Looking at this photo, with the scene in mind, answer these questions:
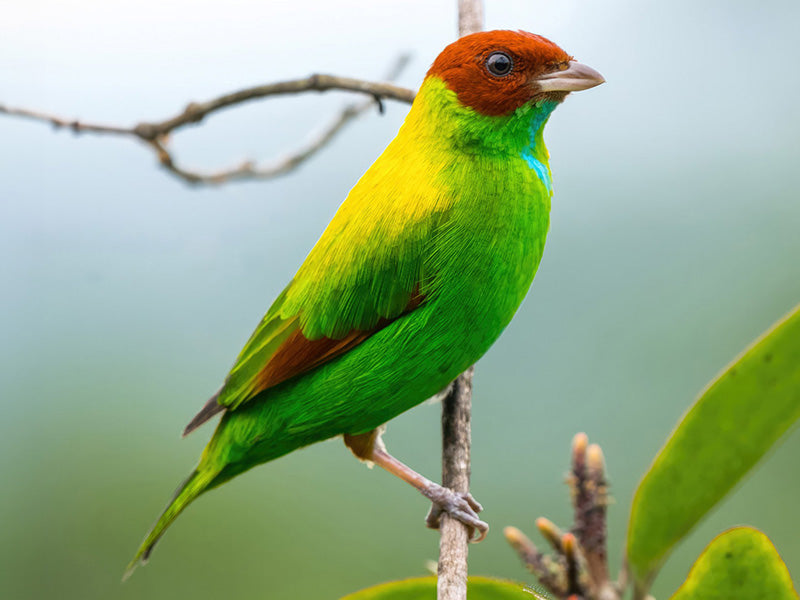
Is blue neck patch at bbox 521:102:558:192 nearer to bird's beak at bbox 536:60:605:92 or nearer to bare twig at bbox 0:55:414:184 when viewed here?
bird's beak at bbox 536:60:605:92

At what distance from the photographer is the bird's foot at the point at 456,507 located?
2279 millimetres

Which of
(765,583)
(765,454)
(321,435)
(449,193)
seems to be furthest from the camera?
(321,435)

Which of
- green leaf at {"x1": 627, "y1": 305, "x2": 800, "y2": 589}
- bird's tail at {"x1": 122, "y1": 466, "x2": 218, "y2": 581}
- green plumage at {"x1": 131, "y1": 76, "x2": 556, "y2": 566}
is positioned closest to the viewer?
green leaf at {"x1": 627, "y1": 305, "x2": 800, "y2": 589}

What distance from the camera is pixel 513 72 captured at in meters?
2.27

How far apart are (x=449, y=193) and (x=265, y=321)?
727 mm

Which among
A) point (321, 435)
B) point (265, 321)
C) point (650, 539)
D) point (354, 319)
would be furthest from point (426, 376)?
point (650, 539)

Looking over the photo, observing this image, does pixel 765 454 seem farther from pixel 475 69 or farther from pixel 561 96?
pixel 475 69

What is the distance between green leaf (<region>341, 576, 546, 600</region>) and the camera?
5.48ft

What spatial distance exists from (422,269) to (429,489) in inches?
28.3

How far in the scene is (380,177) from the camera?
2340mm

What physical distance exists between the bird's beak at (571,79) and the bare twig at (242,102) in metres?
0.59

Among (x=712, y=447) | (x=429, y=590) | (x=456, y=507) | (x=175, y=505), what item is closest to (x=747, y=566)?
(x=712, y=447)

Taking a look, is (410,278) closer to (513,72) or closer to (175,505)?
(513,72)

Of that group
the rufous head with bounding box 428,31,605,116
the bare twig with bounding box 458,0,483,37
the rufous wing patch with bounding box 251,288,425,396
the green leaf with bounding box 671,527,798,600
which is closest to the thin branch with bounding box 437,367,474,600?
the rufous wing patch with bounding box 251,288,425,396
